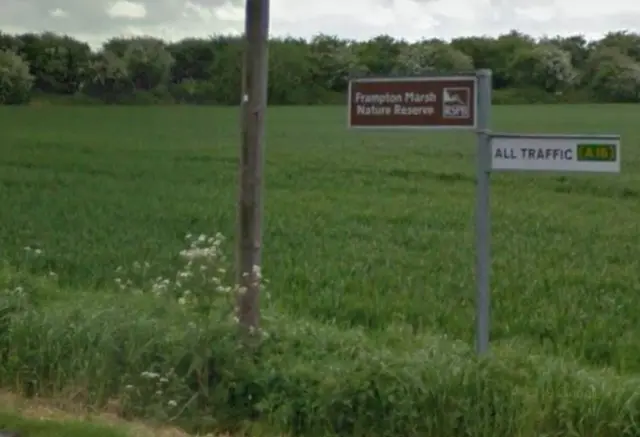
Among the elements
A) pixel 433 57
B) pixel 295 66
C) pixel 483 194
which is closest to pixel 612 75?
pixel 433 57

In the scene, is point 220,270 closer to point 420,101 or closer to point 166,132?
point 420,101

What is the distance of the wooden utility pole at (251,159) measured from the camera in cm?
446

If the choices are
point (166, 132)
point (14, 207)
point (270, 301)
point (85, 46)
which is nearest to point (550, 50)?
point (166, 132)

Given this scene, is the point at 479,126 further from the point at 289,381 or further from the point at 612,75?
the point at 612,75

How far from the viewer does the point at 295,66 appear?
52.6 m

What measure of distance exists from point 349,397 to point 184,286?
1301mm

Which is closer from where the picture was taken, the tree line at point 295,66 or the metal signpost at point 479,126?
the metal signpost at point 479,126

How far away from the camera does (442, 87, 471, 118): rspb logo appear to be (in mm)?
4129

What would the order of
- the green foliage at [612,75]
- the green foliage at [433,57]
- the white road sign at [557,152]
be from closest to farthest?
1. the white road sign at [557,152]
2. the green foliage at [433,57]
3. the green foliage at [612,75]

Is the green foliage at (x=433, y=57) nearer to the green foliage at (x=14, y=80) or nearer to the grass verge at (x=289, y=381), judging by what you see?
the green foliage at (x=14, y=80)

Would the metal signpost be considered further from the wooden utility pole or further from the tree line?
the tree line

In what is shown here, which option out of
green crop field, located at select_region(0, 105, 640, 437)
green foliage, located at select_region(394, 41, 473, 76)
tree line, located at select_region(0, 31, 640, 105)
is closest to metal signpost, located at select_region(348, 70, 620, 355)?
green crop field, located at select_region(0, 105, 640, 437)

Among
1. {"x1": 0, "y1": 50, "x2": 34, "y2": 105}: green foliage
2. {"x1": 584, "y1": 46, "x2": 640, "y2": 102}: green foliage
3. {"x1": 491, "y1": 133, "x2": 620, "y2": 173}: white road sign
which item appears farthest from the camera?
{"x1": 584, "y1": 46, "x2": 640, "y2": 102}: green foliage

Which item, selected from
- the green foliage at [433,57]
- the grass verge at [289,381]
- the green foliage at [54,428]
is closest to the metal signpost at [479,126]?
the grass verge at [289,381]
